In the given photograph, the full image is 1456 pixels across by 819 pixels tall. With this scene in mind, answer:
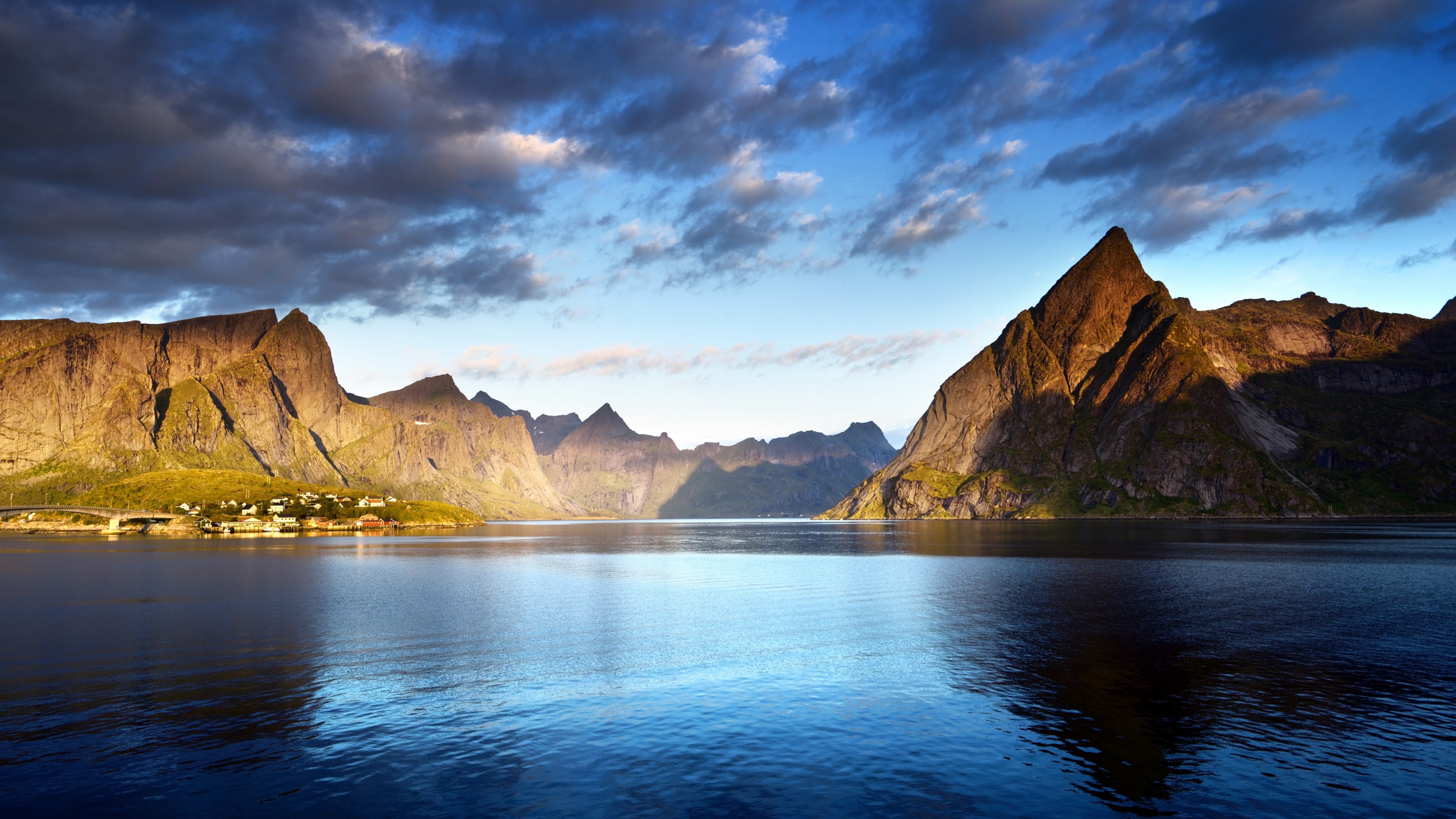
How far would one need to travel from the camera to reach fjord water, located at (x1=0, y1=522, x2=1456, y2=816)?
29500mm

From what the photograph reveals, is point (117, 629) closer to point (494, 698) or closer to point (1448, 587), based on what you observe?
point (494, 698)

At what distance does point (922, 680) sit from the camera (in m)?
48.3

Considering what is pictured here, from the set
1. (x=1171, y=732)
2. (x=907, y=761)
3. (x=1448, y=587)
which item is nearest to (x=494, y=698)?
(x=907, y=761)

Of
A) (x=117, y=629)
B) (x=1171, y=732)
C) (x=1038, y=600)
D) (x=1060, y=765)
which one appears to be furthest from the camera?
(x=1038, y=600)

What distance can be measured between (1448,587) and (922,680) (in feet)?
268

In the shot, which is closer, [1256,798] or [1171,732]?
[1256,798]

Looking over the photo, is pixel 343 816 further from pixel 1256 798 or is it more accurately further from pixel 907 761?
pixel 1256 798

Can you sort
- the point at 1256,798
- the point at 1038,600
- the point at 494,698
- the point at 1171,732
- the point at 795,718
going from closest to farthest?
the point at 1256,798
the point at 1171,732
the point at 795,718
the point at 494,698
the point at 1038,600

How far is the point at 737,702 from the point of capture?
142 ft

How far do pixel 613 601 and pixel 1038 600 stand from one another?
47.3 metres

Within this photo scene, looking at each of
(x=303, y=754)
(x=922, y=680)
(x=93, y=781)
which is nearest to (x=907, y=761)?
(x=922, y=680)

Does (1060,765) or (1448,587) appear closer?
(1060,765)

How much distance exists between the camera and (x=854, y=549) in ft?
611

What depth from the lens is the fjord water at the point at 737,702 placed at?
96.8ft
